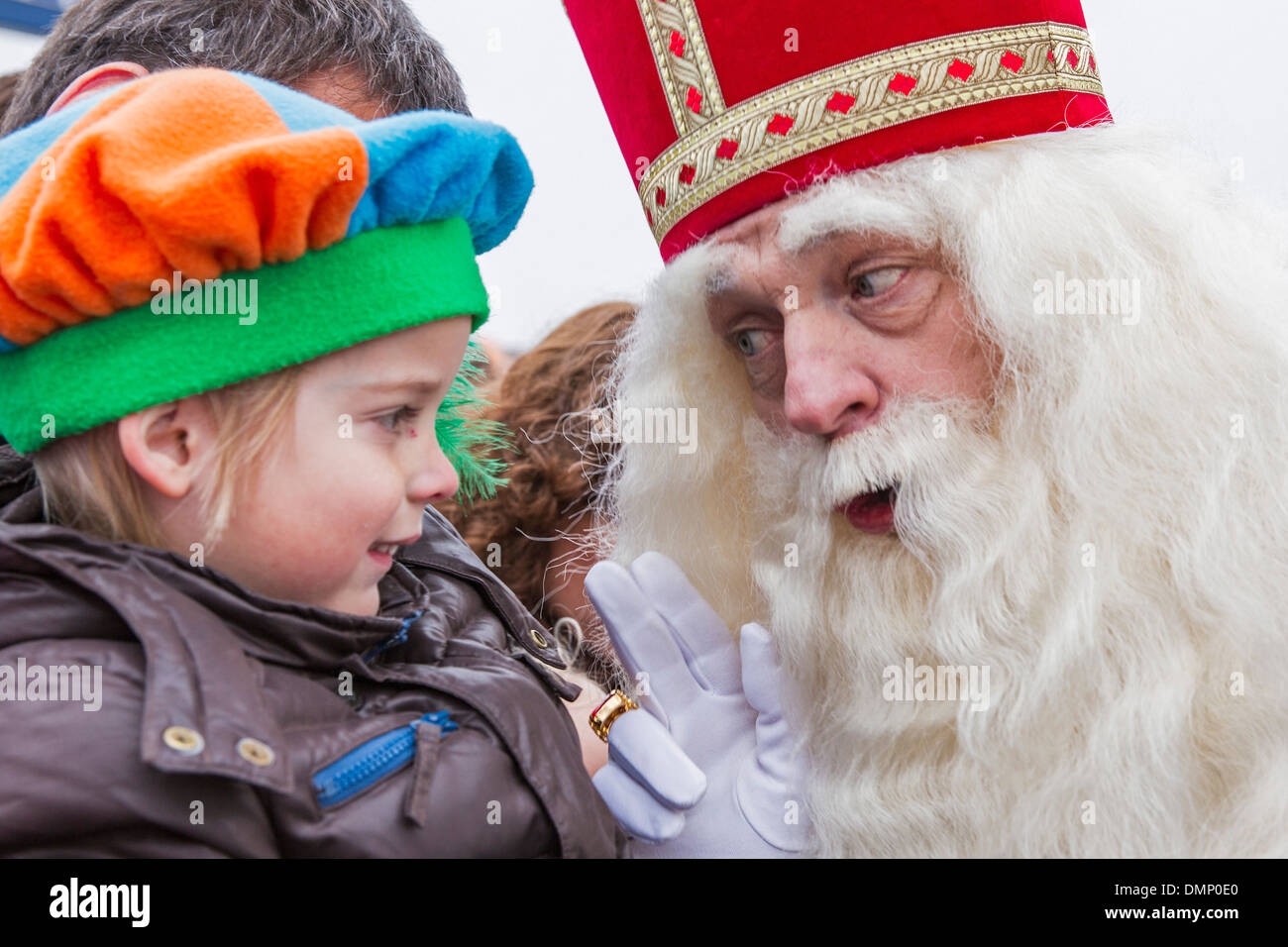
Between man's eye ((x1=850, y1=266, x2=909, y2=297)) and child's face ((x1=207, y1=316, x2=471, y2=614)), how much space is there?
0.61 m

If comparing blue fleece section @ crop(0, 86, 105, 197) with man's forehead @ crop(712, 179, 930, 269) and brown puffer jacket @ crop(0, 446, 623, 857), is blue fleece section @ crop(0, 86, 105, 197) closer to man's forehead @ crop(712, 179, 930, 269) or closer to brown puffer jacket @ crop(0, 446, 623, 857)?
brown puffer jacket @ crop(0, 446, 623, 857)

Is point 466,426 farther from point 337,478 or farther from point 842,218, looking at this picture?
point 842,218

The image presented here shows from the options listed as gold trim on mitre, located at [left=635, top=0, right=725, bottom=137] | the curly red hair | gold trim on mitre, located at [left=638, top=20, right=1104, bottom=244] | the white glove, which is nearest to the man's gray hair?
gold trim on mitre, located at [left=635, top=0, right=725, bottom=137]

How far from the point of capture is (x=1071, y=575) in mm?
1487

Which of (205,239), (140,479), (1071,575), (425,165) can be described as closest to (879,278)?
(1071,575)

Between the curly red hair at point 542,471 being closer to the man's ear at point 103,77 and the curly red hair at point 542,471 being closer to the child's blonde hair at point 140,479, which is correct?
the man's ear at point 103,77

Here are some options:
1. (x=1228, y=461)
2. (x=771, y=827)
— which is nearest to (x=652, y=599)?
(x=771, y=827)

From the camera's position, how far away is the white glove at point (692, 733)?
62.9 inches

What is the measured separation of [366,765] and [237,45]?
119cm

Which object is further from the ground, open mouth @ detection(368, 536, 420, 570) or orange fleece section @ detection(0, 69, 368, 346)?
orange fleece section @ detection(0, 69, 368, 346)

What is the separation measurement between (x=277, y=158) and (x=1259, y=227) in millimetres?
1355

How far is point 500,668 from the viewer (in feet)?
4.79

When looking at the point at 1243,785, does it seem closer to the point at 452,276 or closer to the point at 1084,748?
the point at 1084,748

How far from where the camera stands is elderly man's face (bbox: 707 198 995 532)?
156cm
